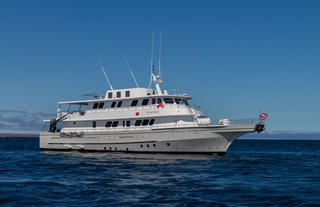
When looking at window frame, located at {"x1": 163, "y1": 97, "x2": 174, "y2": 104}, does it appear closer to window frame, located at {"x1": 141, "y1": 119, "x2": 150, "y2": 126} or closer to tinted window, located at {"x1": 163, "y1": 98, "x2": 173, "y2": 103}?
tinted window, located at {"x1": 163, "y1": 98, "x2": 173, "y2": 103}

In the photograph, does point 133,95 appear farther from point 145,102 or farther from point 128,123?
point 128,123

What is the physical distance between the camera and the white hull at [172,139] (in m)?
27.2

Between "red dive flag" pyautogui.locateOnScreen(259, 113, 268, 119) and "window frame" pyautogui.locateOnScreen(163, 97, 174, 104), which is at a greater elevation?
"window frame" pyautogui.locateOnScreen(163, 97, 174, 104)

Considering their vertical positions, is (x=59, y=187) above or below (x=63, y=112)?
below

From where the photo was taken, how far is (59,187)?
14453 mm

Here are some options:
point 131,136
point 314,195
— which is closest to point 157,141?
point 131,136

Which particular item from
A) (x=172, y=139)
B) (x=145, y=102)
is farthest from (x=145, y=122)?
(x=172, y=139)

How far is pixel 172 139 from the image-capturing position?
2814cm

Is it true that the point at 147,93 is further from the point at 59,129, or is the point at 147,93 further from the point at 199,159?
the point at 59,129

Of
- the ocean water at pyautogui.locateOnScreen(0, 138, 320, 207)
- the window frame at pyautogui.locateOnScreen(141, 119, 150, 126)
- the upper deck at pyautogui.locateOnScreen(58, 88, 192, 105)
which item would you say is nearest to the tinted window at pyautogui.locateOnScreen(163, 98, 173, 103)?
the upper deck at pyautogui.locateOnScreen(58, 88, 192, 105)

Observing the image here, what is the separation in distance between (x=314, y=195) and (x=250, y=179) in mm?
3963

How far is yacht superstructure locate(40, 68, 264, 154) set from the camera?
2753cm

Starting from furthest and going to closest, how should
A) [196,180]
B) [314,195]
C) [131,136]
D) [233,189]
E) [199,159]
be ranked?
1. [131,136]
2. [199,159]
3. [196,180]
4. [233,189]
5. [314,195]

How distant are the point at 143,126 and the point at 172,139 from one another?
313 cm
